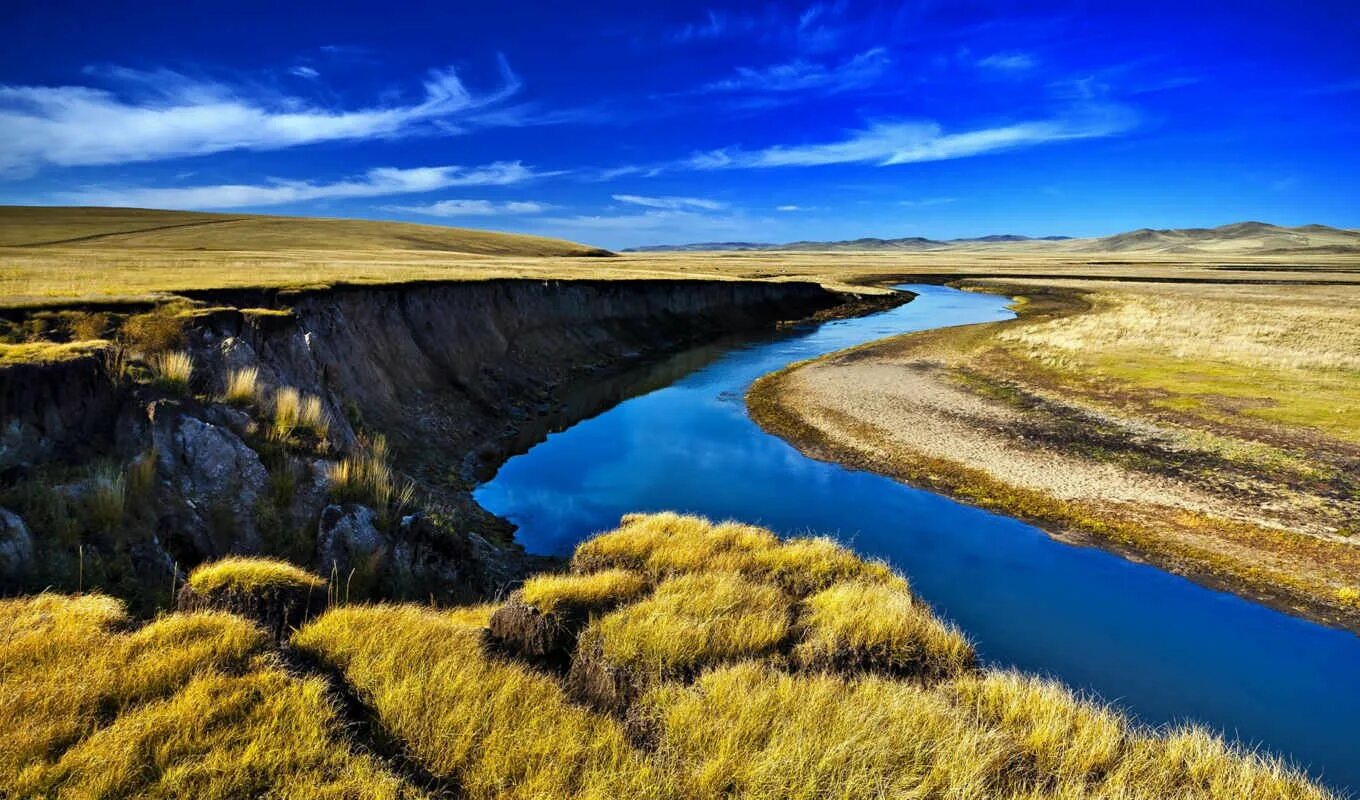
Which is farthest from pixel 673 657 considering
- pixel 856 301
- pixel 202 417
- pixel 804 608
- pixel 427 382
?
pixel 856 301

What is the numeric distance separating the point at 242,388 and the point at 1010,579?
52.2 ft

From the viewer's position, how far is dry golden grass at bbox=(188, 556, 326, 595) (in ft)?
25.1

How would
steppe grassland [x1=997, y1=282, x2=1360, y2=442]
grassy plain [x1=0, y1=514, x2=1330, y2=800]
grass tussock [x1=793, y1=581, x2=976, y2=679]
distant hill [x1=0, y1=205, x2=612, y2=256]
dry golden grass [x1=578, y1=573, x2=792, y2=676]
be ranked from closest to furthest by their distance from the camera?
grassy plain [x1=0, y1=514, x2=1330, y2=800], dry golden grass [x1=578, y1=573, x2=792, y2=676], grass tussock [x1=793, y1=581, x2=976, y2=679], steppe grassland [x1=997, y1=282, x2=1360, y2=442], distant hill [x1=0, y1=205, x2=612, y2=256]

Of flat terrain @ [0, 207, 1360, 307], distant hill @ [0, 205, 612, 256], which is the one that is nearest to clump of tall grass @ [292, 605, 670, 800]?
flat terrain @ [0, 207, 1360, 307]

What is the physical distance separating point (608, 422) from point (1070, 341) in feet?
99.1

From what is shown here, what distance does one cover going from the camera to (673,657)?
779cm

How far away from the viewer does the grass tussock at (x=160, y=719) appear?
4621mm

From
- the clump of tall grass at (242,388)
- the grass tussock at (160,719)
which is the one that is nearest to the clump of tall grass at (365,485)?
the clump of tall grass at (242,388)

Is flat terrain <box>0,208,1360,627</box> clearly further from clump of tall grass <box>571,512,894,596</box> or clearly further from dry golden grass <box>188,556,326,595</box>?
clump of tall grass <box>571,512,894,596</box>

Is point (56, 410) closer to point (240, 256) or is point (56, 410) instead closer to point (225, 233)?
point (240, 256)

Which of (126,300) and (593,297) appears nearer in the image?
(126,300)

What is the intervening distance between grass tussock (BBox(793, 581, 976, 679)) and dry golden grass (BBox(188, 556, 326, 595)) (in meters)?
6.22

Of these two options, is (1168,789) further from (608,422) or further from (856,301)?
(856,301)

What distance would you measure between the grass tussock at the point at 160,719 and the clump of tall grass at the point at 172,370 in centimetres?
602
